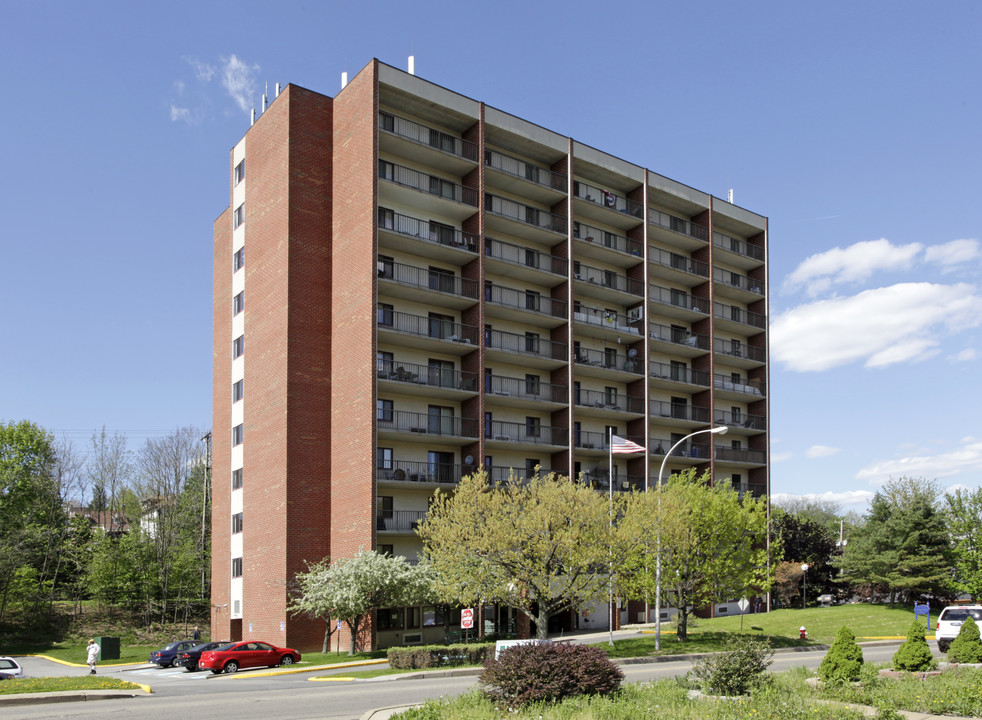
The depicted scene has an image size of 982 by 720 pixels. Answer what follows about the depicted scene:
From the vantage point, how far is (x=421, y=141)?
1890 inches

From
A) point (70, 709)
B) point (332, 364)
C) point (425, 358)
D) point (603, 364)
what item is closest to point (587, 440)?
point (603, 364)

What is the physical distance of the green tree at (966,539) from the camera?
5935 centimetres

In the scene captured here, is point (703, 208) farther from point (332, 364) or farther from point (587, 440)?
point (332, 364)

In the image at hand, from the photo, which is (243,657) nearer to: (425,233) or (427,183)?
(425,233)

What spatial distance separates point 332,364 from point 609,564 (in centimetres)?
1913

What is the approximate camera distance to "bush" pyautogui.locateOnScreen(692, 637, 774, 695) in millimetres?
17875

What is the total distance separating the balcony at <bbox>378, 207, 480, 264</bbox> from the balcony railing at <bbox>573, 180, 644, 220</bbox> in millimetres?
11113

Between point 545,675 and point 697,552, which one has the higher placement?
point 545,675

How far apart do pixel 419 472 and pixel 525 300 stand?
13.6 meters

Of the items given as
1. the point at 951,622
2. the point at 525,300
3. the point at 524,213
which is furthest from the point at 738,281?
the point at 951,622

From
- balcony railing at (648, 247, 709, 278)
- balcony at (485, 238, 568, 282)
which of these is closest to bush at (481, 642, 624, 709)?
balcony at (485, 238, 568, 282)

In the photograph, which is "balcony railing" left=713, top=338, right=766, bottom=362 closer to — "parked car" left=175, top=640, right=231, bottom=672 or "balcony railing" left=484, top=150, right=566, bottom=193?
"balcony railing" left=484, top=150, right=566, bottom=193

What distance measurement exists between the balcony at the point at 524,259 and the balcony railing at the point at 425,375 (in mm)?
7577

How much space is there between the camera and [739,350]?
67.2m
